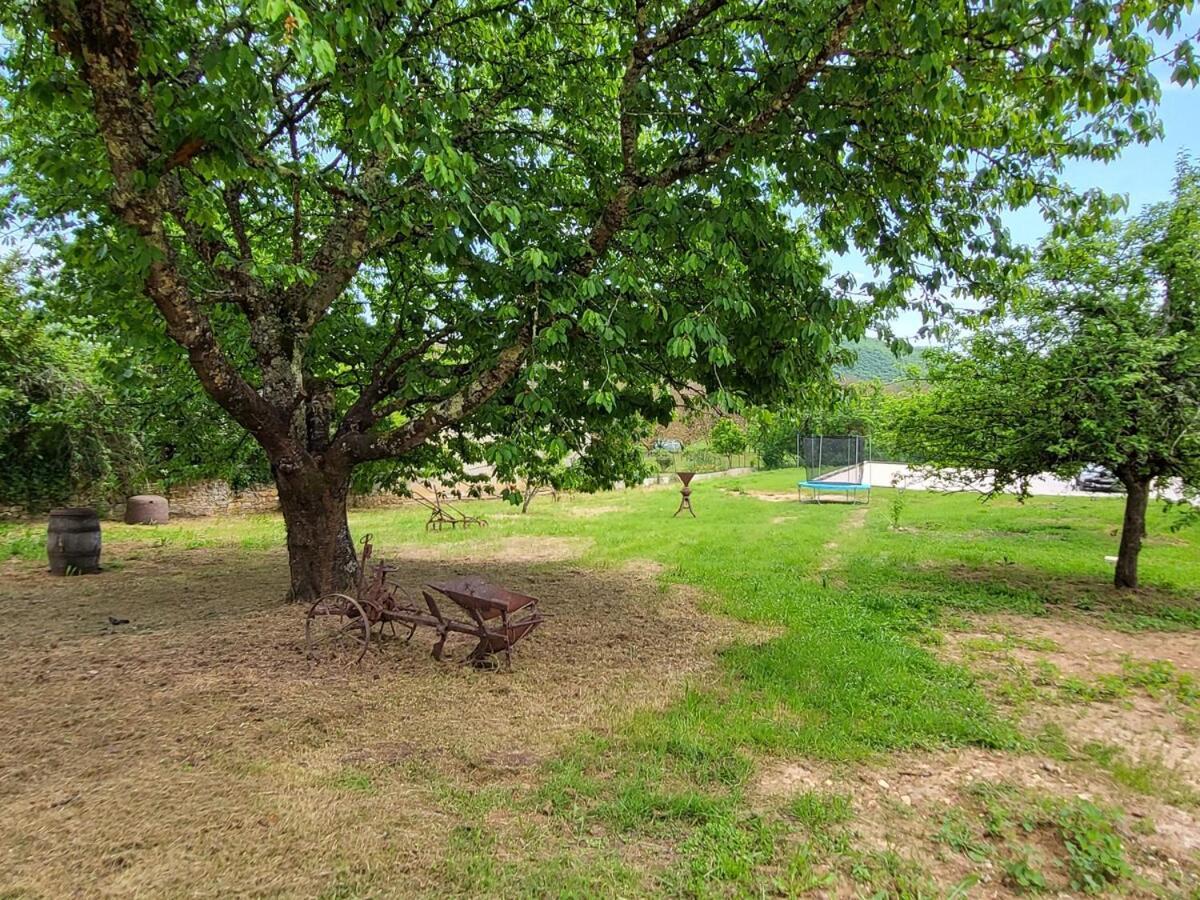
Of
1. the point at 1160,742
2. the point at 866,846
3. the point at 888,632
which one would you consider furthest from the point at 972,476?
the point at 866,846

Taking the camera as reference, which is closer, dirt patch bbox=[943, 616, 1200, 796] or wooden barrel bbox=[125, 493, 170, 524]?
dirt patch bbox=[943, 616, 1200, 796]

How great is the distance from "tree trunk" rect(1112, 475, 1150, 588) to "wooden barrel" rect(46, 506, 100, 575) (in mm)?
12613

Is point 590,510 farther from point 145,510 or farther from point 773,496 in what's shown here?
point 145,510

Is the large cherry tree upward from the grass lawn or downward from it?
upward

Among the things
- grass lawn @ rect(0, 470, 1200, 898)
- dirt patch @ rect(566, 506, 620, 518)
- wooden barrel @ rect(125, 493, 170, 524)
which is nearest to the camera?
grass lawn @ rect(0, 470, 1200, 898)

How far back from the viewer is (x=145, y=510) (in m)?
13.9

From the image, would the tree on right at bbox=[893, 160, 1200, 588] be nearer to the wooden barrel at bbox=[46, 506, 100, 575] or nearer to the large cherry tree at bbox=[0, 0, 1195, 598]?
the large cherry tree at bbox=[0, 0, 1195, 598]

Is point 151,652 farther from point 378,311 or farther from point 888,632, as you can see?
point 888,632

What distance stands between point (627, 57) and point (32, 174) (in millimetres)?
5292

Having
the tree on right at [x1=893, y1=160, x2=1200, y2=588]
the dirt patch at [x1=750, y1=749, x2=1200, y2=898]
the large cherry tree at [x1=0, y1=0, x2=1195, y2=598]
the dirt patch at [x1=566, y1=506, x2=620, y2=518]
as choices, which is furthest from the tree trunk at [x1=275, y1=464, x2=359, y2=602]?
the dirt patch at [x1=566, y1=506, x2=620, y2=518]

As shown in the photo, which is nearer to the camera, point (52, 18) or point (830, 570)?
point (52, 18)

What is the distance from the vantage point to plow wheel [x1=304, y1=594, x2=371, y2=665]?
4.87 meters

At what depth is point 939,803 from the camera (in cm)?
308

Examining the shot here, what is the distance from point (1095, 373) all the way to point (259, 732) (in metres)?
7.74
